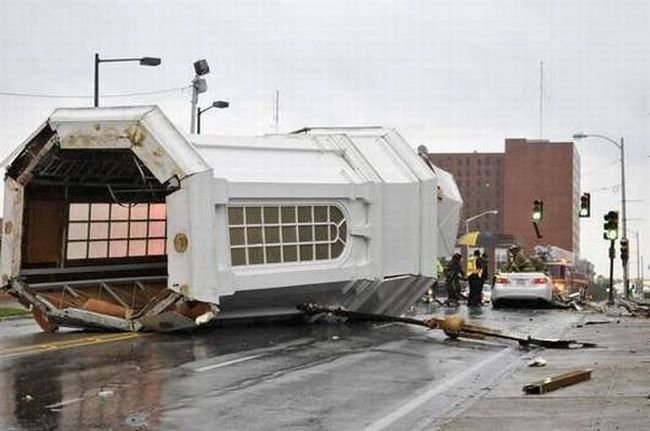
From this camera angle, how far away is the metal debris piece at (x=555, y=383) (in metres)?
9.48

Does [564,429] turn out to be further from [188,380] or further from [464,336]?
[464,336]

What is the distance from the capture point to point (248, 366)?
11.1m

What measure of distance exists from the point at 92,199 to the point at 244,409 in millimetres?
9393

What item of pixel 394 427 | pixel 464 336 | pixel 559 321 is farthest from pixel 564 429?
pixel 559 321

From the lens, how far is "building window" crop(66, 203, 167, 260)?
16.8m

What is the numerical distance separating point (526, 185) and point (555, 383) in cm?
14764

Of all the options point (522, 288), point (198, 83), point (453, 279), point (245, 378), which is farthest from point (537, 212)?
point (245, 378)

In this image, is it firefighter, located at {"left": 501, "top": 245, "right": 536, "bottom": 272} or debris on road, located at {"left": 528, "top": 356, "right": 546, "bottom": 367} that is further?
firefighter, located at {"left": 501, "top": 245, "right": 536, "bottom": 272}

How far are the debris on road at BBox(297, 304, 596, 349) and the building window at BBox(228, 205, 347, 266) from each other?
3.46ft

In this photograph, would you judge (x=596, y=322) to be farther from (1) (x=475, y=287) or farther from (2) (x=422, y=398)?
(2) (x=422, y=398)

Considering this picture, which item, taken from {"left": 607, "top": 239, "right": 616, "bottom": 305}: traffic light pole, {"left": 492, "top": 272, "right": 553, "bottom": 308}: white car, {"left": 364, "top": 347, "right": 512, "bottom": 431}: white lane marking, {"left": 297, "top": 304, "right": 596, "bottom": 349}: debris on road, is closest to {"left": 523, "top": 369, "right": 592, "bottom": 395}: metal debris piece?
{"left": 364, "top": 347, "right": 512, "bottom": 431}: white lane marking

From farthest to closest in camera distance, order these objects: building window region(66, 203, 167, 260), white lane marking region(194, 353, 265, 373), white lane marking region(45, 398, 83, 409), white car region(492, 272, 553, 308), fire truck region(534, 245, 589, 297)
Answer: fire truck region(534, 245, 589, 297)
white car region(492, 272, 553, 308)
building window region(66, 203, 167, 260)
white lane marking region(194, 353, 265, 373)
white lane marking region(45, 398, 83, 409)

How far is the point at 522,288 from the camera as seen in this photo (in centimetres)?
2555

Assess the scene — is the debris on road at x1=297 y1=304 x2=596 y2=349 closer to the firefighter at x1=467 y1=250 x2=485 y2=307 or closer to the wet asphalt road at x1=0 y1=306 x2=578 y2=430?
the wet asphalt road at x1=0 y1=306 x2=578 y2=430
